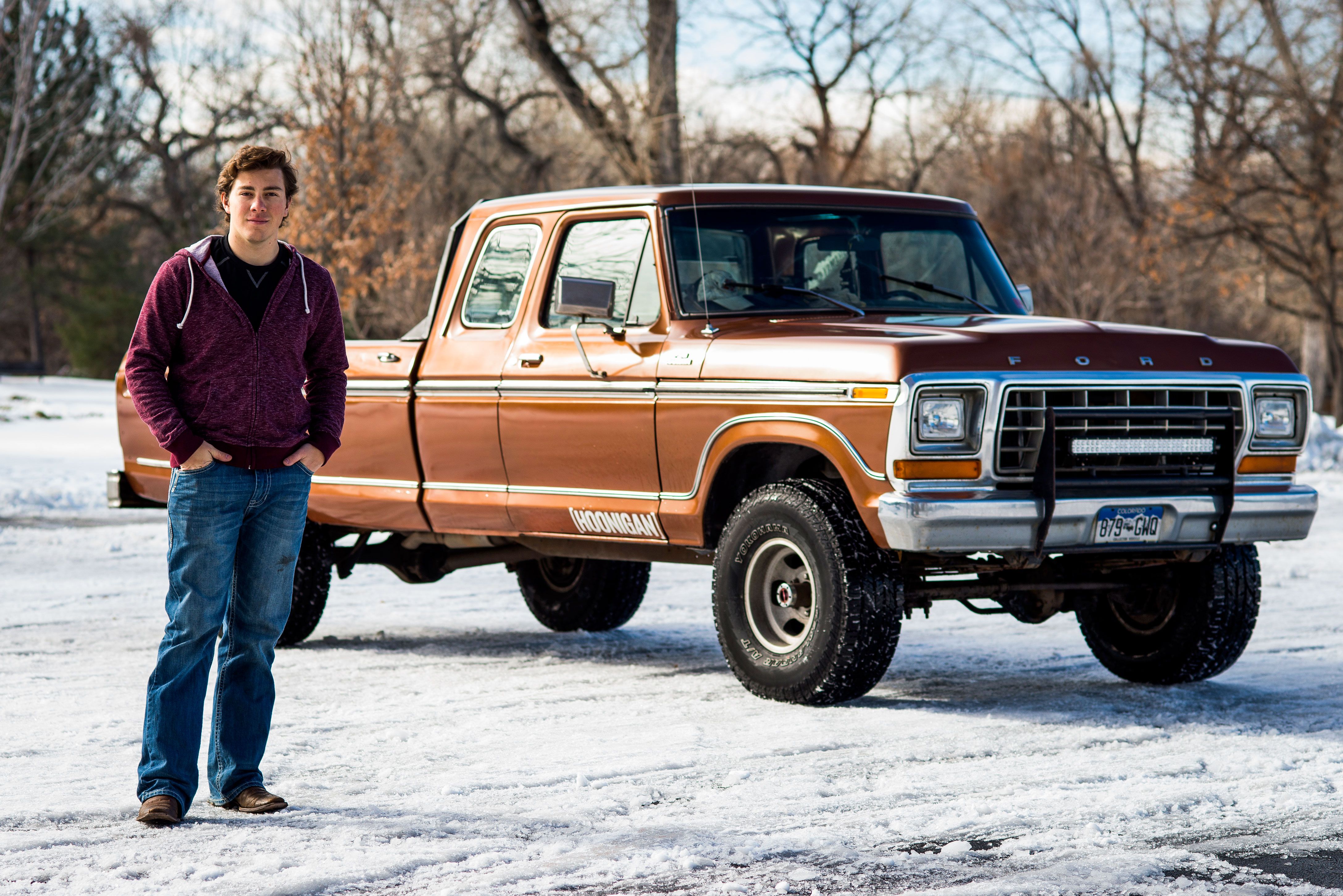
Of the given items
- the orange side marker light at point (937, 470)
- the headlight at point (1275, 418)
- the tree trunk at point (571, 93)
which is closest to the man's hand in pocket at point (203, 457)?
the orange side marker light at point (937, 470)

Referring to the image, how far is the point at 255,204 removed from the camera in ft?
15.7

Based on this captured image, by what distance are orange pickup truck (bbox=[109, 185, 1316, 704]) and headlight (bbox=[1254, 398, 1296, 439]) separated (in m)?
0.01

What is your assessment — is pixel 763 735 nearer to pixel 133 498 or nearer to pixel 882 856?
pixel 882 856

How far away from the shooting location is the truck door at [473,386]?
7.87 m

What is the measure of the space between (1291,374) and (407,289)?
27398mm

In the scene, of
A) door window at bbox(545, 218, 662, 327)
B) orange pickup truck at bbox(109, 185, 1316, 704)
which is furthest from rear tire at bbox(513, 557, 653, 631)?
door window at bbox(545, 218, 662, 327)

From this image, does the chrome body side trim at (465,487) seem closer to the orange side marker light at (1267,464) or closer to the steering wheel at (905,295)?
the steering wheel at (905,295)

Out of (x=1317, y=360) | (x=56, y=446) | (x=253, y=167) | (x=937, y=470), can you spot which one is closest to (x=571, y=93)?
(x=56, y=446)

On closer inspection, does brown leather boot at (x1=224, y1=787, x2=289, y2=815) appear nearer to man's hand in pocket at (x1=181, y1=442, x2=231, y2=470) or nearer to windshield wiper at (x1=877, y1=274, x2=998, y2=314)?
man's hand in pocket at (x1=181, y1=442, x2=231, y2=470)

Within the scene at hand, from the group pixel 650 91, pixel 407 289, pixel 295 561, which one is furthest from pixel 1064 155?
pixel 295 561

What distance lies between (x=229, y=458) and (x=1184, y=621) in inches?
169

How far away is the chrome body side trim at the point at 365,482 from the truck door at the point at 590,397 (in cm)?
66

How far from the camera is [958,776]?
555 centimetres

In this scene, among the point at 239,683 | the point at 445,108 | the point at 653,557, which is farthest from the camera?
the point at 445,108
